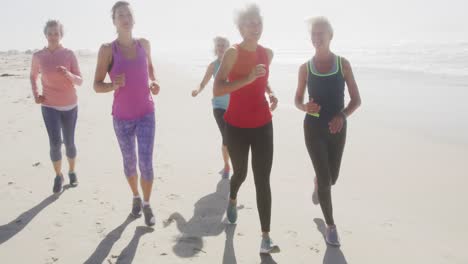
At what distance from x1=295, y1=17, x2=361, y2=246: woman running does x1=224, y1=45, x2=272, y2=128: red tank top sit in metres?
0.51

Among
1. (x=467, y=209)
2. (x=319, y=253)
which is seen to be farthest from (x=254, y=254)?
(x=467, y=209)

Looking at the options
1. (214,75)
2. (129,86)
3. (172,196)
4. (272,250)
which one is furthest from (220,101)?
(272,250)

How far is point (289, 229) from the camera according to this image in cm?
416

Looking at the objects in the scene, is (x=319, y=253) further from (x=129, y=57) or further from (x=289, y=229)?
(x=129, y=57)

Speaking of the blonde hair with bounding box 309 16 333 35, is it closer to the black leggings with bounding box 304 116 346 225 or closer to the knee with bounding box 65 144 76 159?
the black leggings with bounding box 304 116 346 225

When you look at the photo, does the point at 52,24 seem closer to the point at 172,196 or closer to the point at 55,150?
the point at 55,150

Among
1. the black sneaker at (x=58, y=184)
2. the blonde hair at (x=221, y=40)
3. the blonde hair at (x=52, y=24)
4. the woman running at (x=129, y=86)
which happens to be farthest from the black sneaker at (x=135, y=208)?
the blonde hair at (x=221, y=40)

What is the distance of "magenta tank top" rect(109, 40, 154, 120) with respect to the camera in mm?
3760

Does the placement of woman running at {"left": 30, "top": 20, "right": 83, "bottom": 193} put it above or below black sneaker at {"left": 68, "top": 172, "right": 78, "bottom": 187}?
above

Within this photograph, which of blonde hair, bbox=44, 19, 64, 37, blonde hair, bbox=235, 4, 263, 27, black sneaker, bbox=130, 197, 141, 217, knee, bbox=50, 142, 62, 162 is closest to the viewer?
blonde hair, bbox=235, 4, 263, 27

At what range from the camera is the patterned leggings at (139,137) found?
3932 mm

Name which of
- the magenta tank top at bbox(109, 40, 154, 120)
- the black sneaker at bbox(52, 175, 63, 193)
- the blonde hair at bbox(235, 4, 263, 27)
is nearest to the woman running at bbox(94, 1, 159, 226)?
the magenta tank top at bbox(109, 40, 154, 120)

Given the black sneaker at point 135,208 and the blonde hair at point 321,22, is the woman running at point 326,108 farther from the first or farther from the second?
the black sneaker at point 135,208

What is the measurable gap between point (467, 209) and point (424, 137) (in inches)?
142
